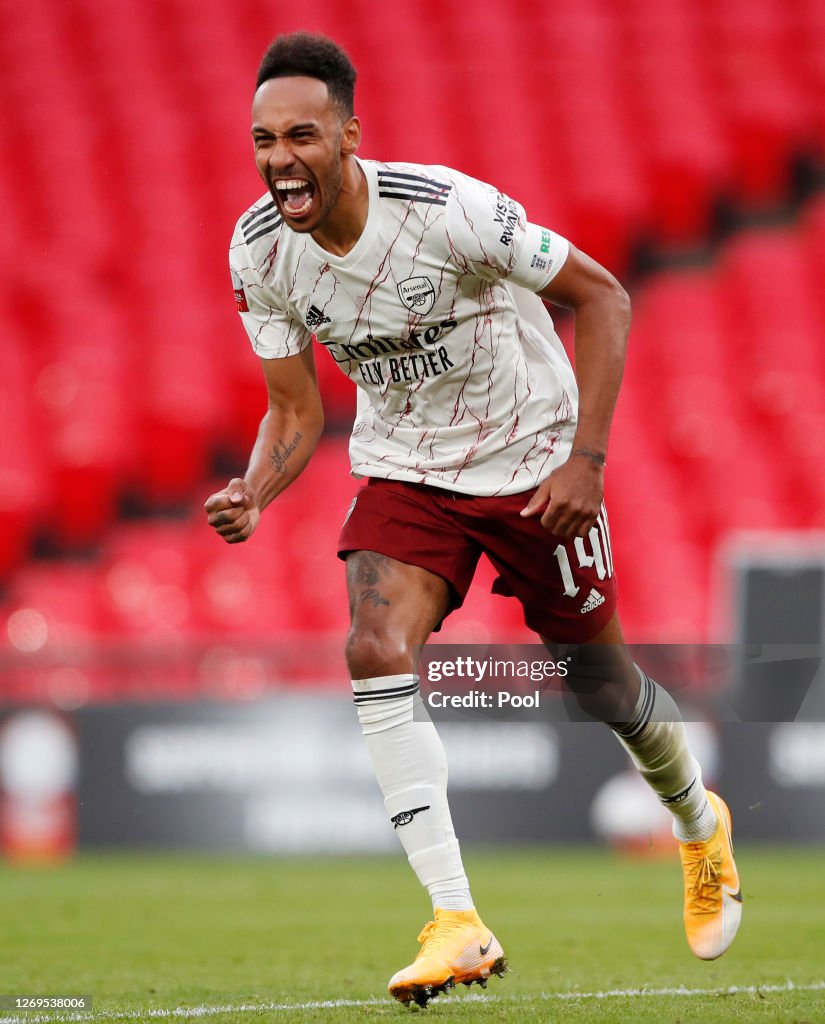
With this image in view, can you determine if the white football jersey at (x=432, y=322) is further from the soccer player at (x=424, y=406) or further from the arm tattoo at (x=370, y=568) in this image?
the arm tattoo at (x=370, y=568)

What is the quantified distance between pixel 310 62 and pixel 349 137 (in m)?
0.19

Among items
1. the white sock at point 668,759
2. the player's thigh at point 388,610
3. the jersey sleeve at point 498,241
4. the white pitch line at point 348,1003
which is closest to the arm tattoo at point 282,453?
the player's thigh at point 388,610

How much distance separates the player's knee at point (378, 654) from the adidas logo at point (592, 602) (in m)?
0.52

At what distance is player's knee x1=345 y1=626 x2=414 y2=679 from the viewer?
3.53m

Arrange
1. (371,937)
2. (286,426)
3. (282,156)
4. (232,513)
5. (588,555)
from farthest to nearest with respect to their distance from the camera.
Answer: (371,937) < (286,426) < (588,555) < (232,513) < (282,156)

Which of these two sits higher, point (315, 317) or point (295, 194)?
point (295, 194)

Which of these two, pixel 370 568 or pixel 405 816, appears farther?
pixel 370 568

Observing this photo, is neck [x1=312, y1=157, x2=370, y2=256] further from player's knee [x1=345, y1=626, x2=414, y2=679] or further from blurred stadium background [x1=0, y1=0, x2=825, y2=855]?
blurred stadium background [x1=0, y1=0, x2=825, y2=855]

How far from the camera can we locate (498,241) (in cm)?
357

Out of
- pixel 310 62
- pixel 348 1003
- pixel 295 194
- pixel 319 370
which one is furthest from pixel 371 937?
pixel 319 370

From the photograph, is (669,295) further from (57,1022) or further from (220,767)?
(57,1022)

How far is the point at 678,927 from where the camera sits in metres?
5.71

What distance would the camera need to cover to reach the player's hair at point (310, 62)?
345 cm

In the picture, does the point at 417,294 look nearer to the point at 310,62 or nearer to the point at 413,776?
the point at 310,62
